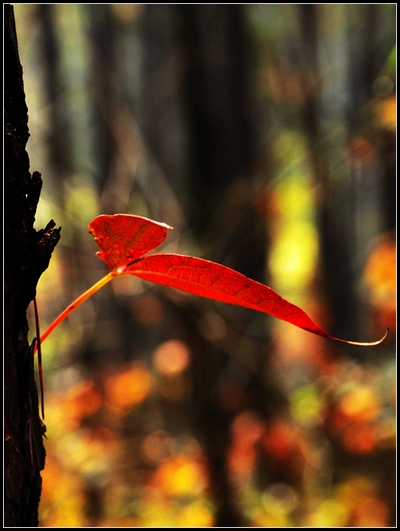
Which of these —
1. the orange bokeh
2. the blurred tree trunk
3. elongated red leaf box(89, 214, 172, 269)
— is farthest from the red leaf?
the orange bokeh

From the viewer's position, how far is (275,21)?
4965 millimetres

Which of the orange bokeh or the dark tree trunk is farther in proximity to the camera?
the orange bokeh

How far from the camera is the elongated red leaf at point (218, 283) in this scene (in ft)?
1.34

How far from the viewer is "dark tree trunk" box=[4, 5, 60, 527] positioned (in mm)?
453

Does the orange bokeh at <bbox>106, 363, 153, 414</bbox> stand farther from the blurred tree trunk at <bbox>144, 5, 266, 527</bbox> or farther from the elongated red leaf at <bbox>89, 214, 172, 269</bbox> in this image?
the elongated red leaf at <bbox>89, 214, 172, 269</bbox>

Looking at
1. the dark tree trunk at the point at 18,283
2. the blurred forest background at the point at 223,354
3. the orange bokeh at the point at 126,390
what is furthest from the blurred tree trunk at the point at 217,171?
the dark tree trunk at the point at 18,283

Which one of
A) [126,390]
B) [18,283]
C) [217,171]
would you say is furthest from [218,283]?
→ [126,390]

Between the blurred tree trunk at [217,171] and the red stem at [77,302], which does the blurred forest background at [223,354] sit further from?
the red stem at [77,302]

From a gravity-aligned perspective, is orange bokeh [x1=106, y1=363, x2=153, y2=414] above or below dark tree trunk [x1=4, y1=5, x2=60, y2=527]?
above

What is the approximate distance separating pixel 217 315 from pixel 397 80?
148 cm

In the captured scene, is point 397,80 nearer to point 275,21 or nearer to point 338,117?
point 338,117

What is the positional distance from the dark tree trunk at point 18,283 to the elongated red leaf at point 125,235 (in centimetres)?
5

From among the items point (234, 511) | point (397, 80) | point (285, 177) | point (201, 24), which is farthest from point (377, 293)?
point (201, 24)

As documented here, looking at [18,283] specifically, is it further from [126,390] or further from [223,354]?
[126,390]
